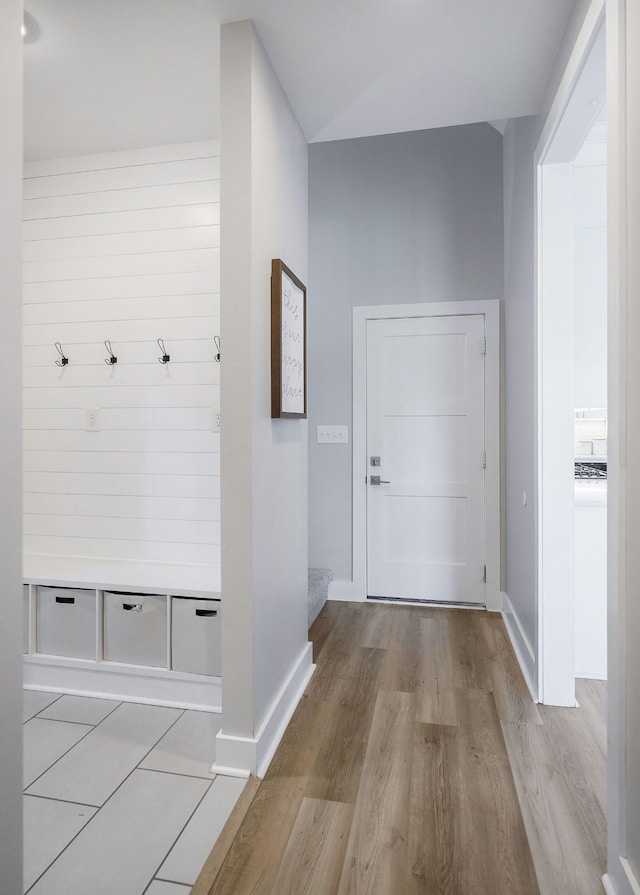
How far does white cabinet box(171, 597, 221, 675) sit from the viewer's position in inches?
90.3

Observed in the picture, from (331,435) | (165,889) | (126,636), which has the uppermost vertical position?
(331,435)

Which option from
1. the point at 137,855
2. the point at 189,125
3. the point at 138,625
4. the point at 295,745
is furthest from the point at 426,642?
the point at 189,125

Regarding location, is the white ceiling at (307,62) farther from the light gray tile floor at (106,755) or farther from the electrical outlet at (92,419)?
the light gray tile floor at (106,755)

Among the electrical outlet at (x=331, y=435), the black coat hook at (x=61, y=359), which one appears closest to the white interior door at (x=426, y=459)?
the electrical outlet at (x=331, y=435)

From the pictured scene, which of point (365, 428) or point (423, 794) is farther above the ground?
point (365, 428)

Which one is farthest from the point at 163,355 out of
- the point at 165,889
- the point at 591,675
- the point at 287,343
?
the point at 591,675

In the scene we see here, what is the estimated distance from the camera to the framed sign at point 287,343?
2041 millimetres

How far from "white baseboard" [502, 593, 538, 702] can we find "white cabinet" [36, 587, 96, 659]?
77.1 inches

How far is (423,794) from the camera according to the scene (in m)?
1.75

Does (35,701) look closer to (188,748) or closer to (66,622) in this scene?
(66,622)

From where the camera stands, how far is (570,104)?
Answer: 1891mm

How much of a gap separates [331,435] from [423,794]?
7.76 feet

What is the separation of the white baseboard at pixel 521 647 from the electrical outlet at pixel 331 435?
1.46m

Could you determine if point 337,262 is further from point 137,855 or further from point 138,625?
point 137,855
